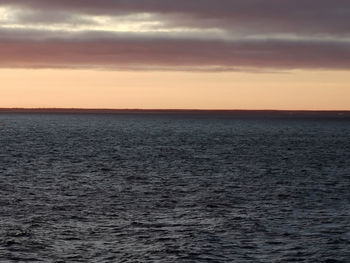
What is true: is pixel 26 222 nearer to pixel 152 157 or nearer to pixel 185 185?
pixel 185 185

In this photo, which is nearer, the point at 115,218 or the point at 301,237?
the point at 301,237

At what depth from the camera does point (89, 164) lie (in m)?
96.1

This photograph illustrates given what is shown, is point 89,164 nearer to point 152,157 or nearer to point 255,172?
point 152,157

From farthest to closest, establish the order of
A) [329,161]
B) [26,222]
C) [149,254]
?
[329,161] → [26,222] → [149,254]

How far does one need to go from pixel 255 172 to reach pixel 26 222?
144 ft

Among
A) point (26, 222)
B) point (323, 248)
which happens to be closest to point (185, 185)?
point (26, 222)

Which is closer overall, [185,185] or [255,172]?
[185,185]

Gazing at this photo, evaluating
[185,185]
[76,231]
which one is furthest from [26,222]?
[185,185]

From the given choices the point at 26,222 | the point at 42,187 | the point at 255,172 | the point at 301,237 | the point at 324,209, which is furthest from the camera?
the point at 255,172

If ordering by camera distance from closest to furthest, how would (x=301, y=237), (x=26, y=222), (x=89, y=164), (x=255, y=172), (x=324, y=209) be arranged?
(x=301, y=237), (x=26, y=222), (x=324, y=209), (x=255, y=172), (x=89, y=164)

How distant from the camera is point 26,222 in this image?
45.7 m

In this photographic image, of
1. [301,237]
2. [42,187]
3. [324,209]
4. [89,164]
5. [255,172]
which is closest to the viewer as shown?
[301,237]

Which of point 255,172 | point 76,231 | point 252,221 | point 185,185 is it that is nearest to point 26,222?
point 76,231

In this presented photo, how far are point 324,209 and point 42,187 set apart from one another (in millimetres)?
27330
